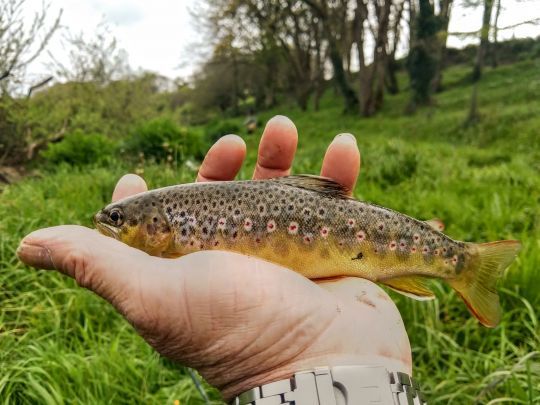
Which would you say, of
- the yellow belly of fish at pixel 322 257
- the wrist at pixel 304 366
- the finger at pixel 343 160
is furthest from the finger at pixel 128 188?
the wrist at pixel 304 366

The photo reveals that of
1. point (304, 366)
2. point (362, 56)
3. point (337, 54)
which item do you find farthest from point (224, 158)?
point (337, 54)

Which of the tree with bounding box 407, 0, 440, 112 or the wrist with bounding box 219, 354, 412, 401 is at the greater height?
the tree with bounding box 407, 0, 440, 112

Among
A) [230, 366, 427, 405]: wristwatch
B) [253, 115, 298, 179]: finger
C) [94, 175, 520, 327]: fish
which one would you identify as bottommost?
[230, 366, 427, 405]: wristwatch

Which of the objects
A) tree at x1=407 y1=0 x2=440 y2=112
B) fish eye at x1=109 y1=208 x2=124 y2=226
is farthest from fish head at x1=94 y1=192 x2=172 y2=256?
tree at x1=407 y1=0 x2=440 y2=112

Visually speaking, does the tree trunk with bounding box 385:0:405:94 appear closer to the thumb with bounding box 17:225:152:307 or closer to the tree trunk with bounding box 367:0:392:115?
the tree trunk with bounding box 367:0:392:115

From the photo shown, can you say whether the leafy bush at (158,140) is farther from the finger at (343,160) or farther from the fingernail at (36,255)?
the fingernail at (36,255)

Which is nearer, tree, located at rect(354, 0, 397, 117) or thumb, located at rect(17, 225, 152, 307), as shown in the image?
thumb, located at rect(17, 225, 152, 307)
